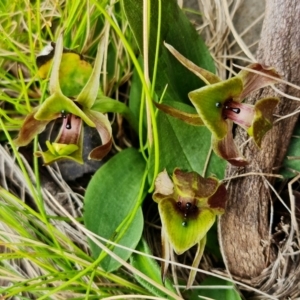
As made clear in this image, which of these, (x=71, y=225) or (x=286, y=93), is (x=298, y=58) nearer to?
(x=286, y=93)

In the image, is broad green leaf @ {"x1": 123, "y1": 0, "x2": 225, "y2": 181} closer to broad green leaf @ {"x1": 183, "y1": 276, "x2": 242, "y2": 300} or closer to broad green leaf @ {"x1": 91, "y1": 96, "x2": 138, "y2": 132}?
broad green leaf @ {"x1": 91, "y1": 96, "x2": 138, "y2": 132}

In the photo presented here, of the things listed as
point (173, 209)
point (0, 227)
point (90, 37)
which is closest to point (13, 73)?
point (90, 37)

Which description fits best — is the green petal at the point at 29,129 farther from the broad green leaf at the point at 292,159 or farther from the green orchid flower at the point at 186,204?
the broad green leaf at the point at 292,159

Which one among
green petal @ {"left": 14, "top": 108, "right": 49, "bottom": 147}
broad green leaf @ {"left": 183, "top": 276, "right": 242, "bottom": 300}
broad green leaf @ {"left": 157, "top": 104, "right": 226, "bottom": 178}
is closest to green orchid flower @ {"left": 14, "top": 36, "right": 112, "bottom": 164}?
green petal @ {"left": 14, "top": 108, "right": 49, "bottom": 147}

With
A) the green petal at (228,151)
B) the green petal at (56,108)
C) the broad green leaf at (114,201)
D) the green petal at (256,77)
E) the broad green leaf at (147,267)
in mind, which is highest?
the green petal at (256,77)

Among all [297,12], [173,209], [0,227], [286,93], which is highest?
[297,12]

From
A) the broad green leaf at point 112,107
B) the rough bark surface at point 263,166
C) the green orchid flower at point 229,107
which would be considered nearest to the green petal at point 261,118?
the green orchid flower at point 229,107
